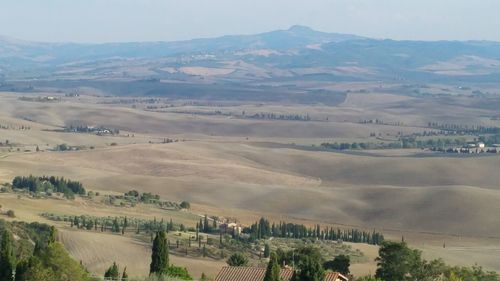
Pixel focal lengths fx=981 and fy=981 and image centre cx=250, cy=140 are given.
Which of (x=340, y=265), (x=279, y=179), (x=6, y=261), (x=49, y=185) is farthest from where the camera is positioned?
(x=279, y=179)

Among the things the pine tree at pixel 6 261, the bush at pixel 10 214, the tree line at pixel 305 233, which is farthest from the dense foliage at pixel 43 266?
the tree line at pixel 305 233

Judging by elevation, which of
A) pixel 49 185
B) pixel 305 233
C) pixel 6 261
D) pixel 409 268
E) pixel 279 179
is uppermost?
pixel 6 261

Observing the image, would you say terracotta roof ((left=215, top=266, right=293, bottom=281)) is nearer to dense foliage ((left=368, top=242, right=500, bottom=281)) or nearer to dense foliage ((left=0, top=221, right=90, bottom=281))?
dense foliage ((left=368, top=242, right=500, bottom=281))

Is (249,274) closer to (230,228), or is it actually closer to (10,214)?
(230,228)

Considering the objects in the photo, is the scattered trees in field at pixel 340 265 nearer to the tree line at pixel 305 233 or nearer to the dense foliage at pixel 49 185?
the tree line at pixel 305 233

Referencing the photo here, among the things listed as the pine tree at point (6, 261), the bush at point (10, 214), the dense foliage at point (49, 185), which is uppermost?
the pine tree at point (6, 261)

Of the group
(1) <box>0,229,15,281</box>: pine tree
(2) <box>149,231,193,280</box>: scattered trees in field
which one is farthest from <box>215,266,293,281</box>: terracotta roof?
(1) <box>0,229,15,281</box>: pine tree

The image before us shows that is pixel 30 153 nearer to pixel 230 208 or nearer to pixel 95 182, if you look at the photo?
pixel 95 182

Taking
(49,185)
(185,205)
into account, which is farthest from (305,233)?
(49,185)

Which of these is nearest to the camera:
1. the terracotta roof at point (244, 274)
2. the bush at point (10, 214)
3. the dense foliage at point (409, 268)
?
the terracotta roof at point (244, 274)

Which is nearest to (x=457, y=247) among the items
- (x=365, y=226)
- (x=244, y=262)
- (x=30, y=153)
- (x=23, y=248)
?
(x=365, y=226)

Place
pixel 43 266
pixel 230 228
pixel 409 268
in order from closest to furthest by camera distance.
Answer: pixel 43 266 → pixel 409 268 → pixel 230 228

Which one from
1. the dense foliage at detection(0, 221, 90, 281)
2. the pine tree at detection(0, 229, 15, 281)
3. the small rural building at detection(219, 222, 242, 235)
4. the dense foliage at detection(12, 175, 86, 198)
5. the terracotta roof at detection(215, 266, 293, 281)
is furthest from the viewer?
the dense foliage at detection(12, 175, 86, 198)
